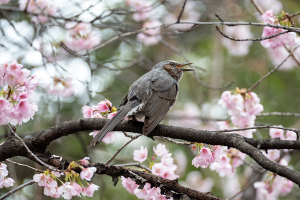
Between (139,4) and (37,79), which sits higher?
(139,4)

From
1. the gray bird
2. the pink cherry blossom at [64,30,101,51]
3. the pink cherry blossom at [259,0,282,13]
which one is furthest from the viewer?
the pink cherry blossom at [259,0,282,13]

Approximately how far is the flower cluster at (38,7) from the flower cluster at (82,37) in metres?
0.31

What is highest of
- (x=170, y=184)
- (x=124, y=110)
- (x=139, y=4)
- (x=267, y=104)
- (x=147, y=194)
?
(x=139, y=4)

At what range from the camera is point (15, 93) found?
2.07 m

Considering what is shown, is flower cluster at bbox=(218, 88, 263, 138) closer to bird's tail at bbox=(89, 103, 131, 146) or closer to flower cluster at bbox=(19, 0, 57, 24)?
bird's tail at bbox=(89, 103, 131, 146)

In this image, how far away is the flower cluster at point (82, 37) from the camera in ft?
13.3

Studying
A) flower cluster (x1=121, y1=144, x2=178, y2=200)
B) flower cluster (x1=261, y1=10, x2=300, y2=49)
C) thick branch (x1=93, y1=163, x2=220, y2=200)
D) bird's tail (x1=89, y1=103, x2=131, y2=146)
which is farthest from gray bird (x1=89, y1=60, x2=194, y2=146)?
flower cluster (x1=261, y1=10, x2=300, y2=49)

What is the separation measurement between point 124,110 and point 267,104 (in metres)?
4.60

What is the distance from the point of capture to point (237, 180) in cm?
629

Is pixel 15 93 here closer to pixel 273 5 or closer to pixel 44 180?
pixel 44 180

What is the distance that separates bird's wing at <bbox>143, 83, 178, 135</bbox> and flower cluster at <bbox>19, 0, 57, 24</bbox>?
1.68 metres

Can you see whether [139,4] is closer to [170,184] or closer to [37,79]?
[37,79]

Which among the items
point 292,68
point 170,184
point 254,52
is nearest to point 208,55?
point 254,52

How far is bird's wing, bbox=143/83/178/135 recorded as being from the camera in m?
2.53
